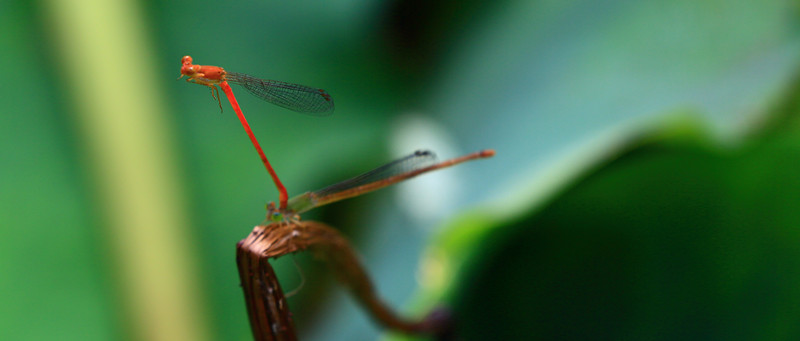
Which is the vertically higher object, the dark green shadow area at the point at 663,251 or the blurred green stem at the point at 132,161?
the blurred green stem at the point at 132,161

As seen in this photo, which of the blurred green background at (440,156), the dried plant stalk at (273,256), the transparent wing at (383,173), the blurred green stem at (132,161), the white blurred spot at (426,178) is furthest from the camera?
the white blurred spot at (426,178)

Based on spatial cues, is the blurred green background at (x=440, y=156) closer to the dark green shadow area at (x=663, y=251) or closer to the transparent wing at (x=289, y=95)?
the dark green shadow area at (x=663, y=251)

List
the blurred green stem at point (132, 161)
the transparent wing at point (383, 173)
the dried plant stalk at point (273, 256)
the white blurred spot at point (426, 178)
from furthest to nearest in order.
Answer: the white blurred spot at point (426, 178)
the blurred green stem at point (132, 161)
the transparent wing at point (383, 173)
the dried plant stalk at point (273, 256)

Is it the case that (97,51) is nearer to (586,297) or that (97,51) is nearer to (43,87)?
(43,87)

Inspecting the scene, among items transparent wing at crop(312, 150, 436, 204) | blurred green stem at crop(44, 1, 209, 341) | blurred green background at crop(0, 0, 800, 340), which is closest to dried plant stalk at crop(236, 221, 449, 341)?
transparent wing at crop(312, 150, 436, 204)

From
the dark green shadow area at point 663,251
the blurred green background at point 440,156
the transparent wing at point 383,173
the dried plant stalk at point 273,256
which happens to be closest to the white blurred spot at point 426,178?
the blurred green background at point 440,156

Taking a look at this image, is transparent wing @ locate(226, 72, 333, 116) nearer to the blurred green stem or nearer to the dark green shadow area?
the dark green shadow area

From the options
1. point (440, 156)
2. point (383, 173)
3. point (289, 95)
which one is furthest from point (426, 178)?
point (289, 95)

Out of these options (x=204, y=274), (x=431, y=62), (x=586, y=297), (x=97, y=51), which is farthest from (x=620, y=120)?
(x=97, y=51)
